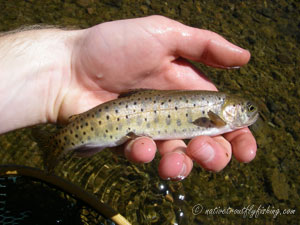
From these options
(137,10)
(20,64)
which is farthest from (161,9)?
(20,64)

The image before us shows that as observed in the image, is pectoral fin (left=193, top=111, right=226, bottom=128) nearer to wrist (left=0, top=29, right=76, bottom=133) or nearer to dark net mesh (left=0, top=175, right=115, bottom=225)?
dark net mesh (left=0, top=175, right=115, bottom=225)

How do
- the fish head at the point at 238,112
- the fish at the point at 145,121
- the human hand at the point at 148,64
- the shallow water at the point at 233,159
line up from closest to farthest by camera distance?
the fish at the point at 145,121 → the human hand at the point at 148,64 → the fish head at the point at 238,112 → the shallow water at the point at 233,159

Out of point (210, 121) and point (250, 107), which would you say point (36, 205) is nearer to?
point (210, 121)

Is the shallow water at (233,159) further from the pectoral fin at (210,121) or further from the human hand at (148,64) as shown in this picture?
the pectoral fin at (210,121)

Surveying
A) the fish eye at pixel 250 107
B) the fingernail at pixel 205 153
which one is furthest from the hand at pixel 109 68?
the fish eye at pixel 250 107

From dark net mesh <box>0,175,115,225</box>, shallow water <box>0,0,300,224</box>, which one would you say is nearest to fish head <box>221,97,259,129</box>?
shallow water <box>0,0,300,224</box>

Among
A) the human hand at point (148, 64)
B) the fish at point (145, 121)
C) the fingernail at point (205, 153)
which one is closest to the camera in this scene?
the fingernail at point (205, 153)

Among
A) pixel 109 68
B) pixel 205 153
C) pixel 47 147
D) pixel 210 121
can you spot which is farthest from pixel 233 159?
pixel 47 147

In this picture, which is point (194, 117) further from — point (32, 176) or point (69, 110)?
point (32, 176)
